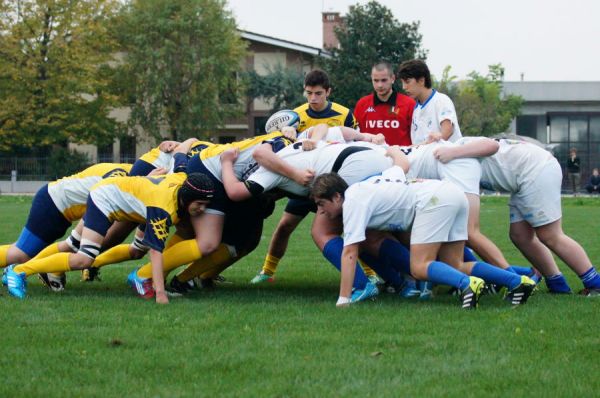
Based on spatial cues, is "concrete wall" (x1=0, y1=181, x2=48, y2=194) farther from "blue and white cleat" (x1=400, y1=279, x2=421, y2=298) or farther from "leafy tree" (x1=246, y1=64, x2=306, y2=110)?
"blue and white cleat" (x1=400, y1=279, x2=421, y2=298)

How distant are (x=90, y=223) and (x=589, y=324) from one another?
14.3ft

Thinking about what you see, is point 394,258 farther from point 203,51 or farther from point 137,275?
point 203,51

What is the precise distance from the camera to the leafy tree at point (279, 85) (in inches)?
2213

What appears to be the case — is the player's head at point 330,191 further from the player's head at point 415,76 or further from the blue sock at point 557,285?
the blue sock at point 557,285

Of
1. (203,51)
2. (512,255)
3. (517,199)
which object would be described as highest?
(203,51)

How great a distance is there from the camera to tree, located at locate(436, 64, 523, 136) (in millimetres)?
54656

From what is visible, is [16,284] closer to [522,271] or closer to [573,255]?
[522,271]

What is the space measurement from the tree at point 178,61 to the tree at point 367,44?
5547 mm

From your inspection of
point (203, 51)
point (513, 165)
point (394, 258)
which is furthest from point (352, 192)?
point (203, 51)

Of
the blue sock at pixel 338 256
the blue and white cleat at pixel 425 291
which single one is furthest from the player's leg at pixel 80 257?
the blue and white cleat at pixel 425 291

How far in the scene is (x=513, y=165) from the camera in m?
9.29

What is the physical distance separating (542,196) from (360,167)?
5.92 feet

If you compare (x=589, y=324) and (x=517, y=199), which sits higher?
(x=517, y=199)

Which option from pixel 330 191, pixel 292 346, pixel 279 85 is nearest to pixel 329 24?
pixel 279 85
